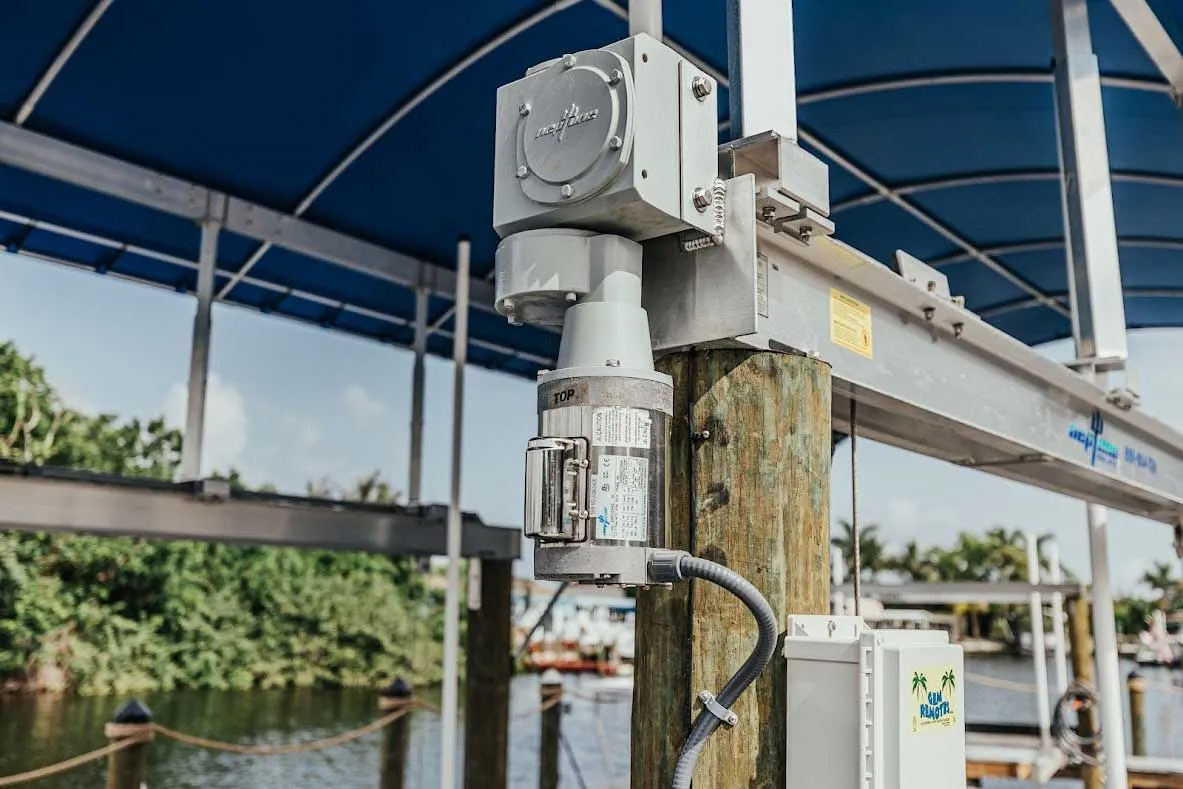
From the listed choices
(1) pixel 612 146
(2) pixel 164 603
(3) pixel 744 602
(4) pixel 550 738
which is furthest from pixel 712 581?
(2) pixel 164 603

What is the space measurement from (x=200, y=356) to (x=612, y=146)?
432 cm

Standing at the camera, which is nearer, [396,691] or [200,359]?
[200,359]

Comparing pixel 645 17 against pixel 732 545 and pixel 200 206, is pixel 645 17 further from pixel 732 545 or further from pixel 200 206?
pixel 200 206

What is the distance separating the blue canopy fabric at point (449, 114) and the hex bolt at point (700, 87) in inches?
95.1

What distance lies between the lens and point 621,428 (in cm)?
151

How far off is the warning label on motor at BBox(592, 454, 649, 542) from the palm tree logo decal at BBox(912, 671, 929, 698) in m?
0.50

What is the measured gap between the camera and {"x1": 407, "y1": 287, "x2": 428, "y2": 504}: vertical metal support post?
6.39 m

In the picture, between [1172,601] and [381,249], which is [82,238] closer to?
[381,249]

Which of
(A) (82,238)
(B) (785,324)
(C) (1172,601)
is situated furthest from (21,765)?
(C) (1172,601)

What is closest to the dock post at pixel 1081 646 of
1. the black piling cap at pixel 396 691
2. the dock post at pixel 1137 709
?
the dock post at pixel 1137 709

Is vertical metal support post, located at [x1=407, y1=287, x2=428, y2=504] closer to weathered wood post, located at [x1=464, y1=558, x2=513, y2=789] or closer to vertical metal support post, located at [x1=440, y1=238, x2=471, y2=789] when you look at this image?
weathered wood post, located at [x1=464, y1=558, x2=513, y2=789]

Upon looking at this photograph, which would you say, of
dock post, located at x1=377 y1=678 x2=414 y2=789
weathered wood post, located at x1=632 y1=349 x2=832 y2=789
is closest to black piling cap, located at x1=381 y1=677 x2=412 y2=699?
dock post, located at x1=377 y1=678 x2=414 y2=789

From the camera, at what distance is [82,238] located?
19.7 feet

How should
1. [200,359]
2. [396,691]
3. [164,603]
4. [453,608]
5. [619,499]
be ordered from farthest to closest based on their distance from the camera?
[164,603] → [396,691] → [200,359] → [453,608] → [619,499]
